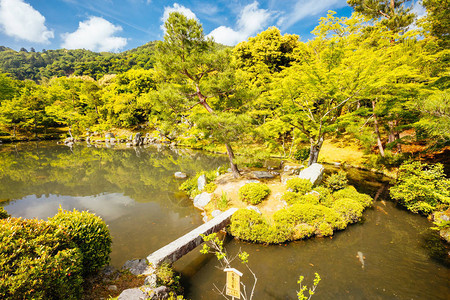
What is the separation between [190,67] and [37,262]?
833 centimetres

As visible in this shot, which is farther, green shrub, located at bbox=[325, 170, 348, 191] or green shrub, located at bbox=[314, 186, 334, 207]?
green shrub, located at bbox=[325, 170, 348, 191]

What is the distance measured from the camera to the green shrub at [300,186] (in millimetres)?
8609

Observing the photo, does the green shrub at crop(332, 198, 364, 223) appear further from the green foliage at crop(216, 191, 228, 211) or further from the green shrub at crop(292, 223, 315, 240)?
the green foliage at crop(216, 191, 228, 211)

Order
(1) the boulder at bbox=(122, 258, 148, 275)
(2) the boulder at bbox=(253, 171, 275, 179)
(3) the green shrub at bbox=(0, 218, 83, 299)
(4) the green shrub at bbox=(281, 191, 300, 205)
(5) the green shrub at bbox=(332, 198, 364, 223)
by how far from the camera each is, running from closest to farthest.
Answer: (3) the green shrub at bbox=(0, 218, 83, 299) → (1) the boulder at bbox=(122, 258, 148, 275) → (5) the green shrub at bbox=(332, 198, 364, 223) → (4) the green shrub at bbox=(281, 191, 300, 205) → (2) the boulder at bbox=(253, 171, 275, 179)

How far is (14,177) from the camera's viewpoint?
14.2m

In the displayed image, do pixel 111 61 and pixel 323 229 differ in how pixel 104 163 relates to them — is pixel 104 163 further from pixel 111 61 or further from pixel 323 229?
pixel 111 61

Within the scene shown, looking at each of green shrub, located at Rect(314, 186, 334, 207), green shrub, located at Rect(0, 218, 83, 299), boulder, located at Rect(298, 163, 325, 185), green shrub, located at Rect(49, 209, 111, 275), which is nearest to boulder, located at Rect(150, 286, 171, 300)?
green shrub, located at Rect(0, 218, 83, 299)

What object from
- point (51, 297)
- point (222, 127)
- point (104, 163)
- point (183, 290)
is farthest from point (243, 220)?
point (104, 163)

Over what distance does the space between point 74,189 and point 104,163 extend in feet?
24.5

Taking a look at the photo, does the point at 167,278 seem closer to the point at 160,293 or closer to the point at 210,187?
the point at 160,293

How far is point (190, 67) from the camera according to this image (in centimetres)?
855

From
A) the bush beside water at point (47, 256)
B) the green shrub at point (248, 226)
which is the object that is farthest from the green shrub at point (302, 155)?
the bush beside water at point (47, 256)

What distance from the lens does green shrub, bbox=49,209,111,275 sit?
13.1ft

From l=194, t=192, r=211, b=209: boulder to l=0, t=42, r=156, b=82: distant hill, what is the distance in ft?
202
